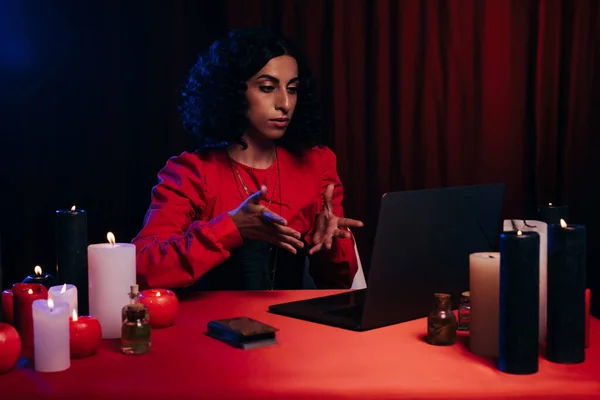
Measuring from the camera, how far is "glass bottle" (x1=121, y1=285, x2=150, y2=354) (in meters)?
1.23

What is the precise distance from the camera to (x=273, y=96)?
2.24 m

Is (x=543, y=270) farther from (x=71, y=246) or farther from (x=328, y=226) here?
(x=71, y=246)

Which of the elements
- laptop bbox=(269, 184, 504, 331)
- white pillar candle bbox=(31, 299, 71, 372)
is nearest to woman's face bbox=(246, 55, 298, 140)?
laptop bbox=(269, 184, 504, 331)

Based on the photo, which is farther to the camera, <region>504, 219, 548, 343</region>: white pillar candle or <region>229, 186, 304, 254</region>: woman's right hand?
<region>229, 186, 304, 254</region>: woman's right hand

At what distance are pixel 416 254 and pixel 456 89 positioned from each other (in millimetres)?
1571

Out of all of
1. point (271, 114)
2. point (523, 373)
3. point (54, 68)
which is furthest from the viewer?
point (54, 68)

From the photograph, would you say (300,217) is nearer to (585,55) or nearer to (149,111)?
(149,111)

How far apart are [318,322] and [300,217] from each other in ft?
3.15

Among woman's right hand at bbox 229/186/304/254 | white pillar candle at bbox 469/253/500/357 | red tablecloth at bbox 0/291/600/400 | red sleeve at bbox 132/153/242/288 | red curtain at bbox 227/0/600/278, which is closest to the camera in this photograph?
red tablecloth at bbox 0/291/600/400

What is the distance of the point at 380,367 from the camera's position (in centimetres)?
117

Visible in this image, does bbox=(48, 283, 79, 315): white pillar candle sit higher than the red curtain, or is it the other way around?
the red curtain

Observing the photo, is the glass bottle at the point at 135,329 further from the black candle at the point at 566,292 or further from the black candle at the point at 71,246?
the black candle at the point at 566,292

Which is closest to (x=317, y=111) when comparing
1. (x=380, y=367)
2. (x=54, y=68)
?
(x=54, y=68)

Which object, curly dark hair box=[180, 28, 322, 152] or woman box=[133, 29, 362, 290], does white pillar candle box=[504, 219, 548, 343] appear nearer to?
woman box=[133, 29, 362, 290]
